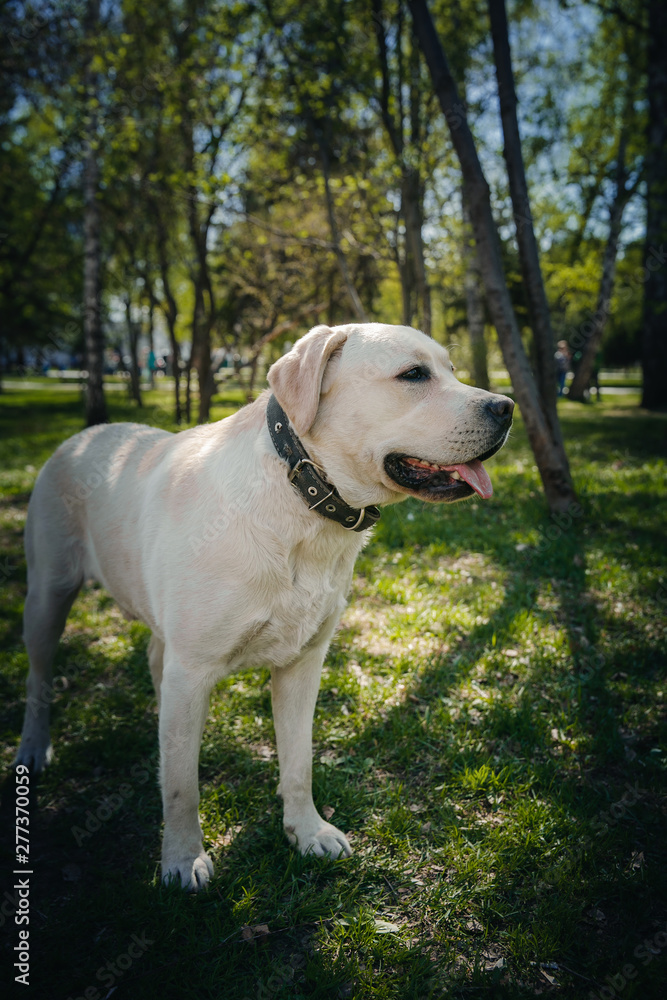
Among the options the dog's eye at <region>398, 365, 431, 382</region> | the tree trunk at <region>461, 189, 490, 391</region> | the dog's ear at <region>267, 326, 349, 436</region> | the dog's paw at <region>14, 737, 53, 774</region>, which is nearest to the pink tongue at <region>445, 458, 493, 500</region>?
the dog's eye at <region>398, 365, 431, 382</region>

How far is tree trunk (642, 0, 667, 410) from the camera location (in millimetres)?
12023

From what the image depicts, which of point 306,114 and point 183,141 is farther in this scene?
point 183,141

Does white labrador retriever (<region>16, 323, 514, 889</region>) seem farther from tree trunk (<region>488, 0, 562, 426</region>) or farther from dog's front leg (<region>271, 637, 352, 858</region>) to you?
tree trunk (<region>488, 0, 562, 426</region>)

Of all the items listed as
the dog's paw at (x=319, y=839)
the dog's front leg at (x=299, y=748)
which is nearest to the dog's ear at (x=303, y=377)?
the dog's front leg at (x=299, y=748)

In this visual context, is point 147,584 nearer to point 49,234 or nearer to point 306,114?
point 306,114

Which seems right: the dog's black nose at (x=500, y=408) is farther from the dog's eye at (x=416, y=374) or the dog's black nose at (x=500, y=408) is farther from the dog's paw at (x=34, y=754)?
the dog's paw at (x=34, y=754)

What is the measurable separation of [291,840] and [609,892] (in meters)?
1.30

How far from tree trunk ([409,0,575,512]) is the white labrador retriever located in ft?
11.8

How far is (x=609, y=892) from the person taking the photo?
2170mm

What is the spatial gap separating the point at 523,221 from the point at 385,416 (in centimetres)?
475

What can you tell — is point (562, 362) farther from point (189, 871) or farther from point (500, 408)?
point (189, 871)

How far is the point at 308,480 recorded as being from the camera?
2.10 metres

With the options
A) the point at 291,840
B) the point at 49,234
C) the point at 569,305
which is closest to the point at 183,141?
the point at 49,234

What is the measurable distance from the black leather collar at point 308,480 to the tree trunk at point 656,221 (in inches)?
430
